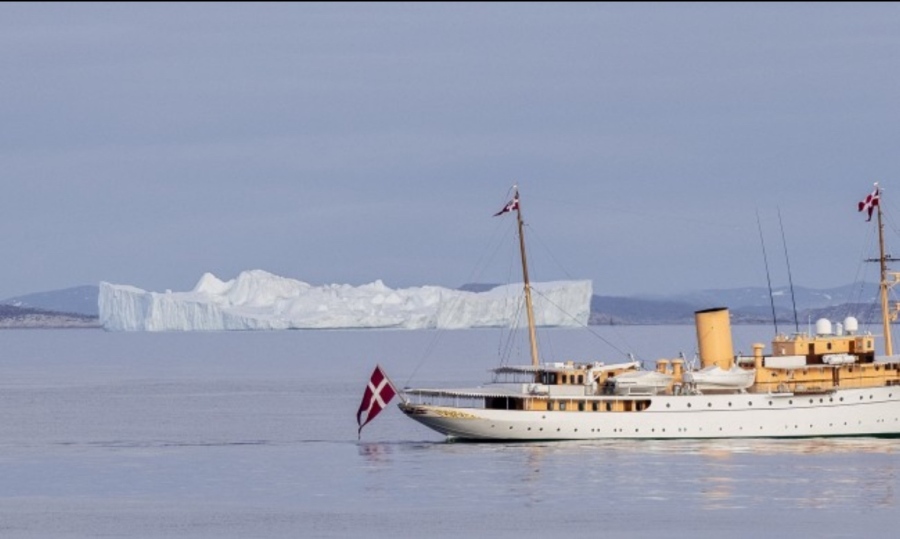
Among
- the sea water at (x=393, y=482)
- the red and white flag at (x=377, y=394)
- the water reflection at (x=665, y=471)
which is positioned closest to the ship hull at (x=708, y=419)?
the water reflection at (x=665, y=471)

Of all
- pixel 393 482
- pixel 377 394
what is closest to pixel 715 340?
pixel 377 394

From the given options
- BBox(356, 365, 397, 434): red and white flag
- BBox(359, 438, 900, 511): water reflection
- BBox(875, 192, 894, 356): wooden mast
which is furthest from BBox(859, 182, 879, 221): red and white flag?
BBox(356, 365, 397, 434): red and white flag

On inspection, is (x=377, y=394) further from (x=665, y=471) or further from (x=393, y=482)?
(x=665, y=471)

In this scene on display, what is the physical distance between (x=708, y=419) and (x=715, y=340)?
13.3 feet

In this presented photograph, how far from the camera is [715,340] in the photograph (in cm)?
6406

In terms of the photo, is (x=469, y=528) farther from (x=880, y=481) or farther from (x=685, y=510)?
(x=880, y=481)

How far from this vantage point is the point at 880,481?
49.5 m

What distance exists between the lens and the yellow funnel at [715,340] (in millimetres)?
63769

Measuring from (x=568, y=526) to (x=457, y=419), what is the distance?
2068cm

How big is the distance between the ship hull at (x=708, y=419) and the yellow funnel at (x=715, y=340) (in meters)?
2.43

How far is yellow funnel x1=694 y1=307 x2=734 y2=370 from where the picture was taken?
6377 centimetres

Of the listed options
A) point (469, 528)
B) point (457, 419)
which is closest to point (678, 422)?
point (457, 419)

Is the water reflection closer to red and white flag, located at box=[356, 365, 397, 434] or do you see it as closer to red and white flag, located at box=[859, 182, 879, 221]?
red and white flag, located at box=[356, 365, 397, 434]

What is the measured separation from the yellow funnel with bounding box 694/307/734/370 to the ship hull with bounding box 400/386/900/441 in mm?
2430
